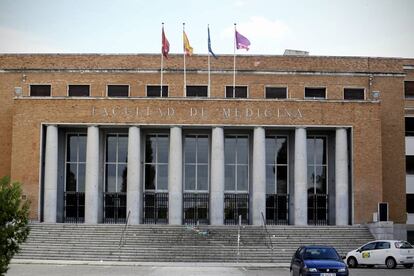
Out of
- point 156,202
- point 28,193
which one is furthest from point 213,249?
point 28,193

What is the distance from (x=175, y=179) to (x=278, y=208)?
7.83 meters

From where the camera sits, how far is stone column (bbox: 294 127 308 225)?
47188mm

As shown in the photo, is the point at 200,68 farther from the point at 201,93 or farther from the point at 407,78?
the point at 407,78

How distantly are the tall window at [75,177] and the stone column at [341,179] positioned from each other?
16.9 metres

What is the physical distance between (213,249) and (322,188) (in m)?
12.4

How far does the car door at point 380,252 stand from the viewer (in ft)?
120

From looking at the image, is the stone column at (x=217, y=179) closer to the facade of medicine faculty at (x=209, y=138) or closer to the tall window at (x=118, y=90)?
the facade of medicine faculty at (x=209, y=138)

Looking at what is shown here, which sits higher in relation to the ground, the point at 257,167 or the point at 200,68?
the point at 200,68

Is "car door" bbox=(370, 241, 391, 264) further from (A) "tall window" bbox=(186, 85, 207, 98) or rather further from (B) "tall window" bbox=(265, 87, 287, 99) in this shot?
(A) "tall window" bbox=(186, 85, 207, 98)

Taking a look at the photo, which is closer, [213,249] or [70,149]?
[213,249]

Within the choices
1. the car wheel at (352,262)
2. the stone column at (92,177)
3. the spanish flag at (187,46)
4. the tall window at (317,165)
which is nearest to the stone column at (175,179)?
the stone column at (92,177)

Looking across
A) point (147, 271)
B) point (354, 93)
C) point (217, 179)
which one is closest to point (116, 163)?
point (217, 179)

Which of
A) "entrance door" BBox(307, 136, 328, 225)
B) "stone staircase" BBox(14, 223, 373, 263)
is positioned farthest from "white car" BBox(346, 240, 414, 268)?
"entrance door" BBox(307, 136, 328, 225)

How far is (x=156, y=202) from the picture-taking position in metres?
50.0
